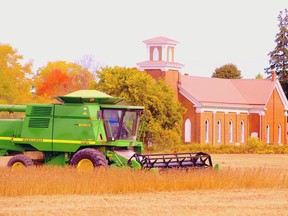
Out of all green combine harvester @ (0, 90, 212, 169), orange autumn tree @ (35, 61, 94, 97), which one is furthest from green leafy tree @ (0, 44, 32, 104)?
green combine harvester @ (0, 90, 212, 169)

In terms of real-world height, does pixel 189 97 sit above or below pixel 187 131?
above

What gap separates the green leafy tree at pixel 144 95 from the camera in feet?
223

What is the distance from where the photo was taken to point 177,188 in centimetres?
2730

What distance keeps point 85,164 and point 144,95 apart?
37.9m

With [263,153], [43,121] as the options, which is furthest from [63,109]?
[263,153]

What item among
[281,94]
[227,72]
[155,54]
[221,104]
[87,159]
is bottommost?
[87,159]

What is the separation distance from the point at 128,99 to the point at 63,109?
35.1 metres

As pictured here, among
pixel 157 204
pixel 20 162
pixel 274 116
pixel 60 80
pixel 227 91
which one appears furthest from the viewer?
pixel 60 80

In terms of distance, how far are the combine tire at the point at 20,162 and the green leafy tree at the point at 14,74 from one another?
62167 millimetres

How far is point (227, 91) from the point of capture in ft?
295

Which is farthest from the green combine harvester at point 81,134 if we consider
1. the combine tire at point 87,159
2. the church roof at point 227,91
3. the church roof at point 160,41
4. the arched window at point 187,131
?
the church roof at point 160,41

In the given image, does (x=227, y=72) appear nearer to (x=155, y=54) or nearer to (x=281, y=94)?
(x=281, y=94)

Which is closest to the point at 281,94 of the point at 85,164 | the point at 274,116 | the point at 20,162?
the point at 274,116

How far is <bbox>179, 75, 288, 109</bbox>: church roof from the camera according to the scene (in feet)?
274
